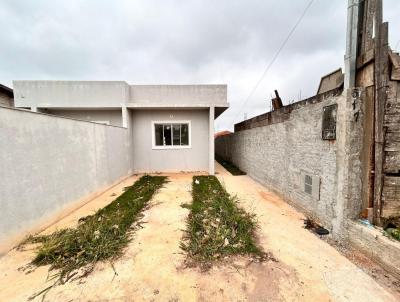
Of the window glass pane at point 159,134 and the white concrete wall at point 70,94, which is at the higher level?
the white concrete wall at point 70,94

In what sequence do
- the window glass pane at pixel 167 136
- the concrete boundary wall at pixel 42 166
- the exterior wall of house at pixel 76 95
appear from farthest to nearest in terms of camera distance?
the window glass pane at pixel 167 136 < the exterior wall of house at pixel 76 95 < the concrete boundary wall at pixel 42 166

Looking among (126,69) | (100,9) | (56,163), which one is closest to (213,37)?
(100,9)

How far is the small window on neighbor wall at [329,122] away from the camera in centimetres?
276

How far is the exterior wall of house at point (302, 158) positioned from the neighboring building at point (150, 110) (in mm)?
2515

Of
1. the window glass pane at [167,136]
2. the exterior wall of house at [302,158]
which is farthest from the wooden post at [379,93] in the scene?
the window glass pane at [167,136]

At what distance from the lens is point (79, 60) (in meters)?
9.14

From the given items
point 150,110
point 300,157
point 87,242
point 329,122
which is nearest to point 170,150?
point 150,110

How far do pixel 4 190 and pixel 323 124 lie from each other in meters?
5.14

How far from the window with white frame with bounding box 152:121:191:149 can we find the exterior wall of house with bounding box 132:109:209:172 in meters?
0.19

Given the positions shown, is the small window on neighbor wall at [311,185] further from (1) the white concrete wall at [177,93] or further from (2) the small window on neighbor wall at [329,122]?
(1) the white concrete wall at [177,93]

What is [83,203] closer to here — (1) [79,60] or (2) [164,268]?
(2) [164,268]

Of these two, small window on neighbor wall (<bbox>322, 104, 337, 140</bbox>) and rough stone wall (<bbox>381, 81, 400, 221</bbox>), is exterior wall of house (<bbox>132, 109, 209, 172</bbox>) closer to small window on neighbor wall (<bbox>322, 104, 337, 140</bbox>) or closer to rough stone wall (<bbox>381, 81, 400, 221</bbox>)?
small window on neighbor wall (<bbox>322, 104, 337, 140</bbox>)

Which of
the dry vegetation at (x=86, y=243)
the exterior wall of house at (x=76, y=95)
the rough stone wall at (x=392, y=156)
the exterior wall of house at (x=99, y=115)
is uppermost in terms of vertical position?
the exterior wall of house at (x=76, y=95)

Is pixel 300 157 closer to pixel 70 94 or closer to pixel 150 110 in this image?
pixel 150 110
